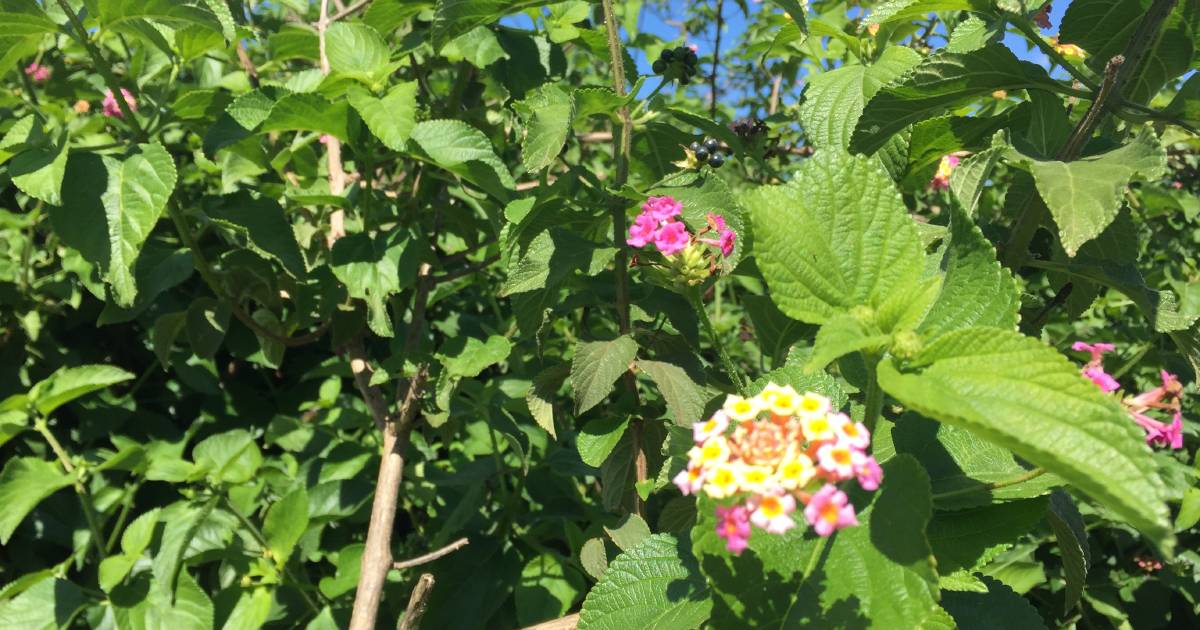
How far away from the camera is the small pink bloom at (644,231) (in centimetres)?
121

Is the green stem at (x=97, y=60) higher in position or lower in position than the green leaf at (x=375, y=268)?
higher

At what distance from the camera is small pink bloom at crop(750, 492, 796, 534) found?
0.76 metres

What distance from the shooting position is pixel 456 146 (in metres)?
1.59

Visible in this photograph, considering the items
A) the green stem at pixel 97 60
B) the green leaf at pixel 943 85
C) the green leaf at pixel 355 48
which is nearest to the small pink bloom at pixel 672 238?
the green leaf at pixel 943 85

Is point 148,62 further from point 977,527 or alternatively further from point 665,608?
point 977,527

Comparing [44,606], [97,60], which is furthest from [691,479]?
[44,606]

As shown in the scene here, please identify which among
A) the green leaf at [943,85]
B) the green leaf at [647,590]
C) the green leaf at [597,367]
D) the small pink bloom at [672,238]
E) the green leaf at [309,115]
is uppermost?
the green leaf at [943,85]

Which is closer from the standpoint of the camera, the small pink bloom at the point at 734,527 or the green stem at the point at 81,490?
the small pink bloom at the point at 734,527

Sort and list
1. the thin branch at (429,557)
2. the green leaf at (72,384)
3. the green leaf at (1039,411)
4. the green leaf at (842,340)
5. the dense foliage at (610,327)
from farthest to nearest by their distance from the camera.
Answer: the green leaf at (72,384) → the thin branch at (429,557) → the dense foliage at (610,327) → the green leaf at (842,340) → the green leaf at (1039,411)

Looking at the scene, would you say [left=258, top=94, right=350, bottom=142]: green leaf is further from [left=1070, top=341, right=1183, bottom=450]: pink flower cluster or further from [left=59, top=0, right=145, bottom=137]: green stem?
[left=1070, top=341, right=1183, bottom=450]: pink flower cluster

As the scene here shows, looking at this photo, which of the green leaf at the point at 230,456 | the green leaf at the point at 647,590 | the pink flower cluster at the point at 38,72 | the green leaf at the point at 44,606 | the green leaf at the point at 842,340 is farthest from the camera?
the pink flower cluster at the point at 38,72

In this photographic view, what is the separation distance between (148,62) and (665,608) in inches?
72.2

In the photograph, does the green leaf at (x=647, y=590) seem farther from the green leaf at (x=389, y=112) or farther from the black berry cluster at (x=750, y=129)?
the black berry cluster at (x=750, y=129)

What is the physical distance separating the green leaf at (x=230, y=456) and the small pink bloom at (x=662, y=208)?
128 centimetres
